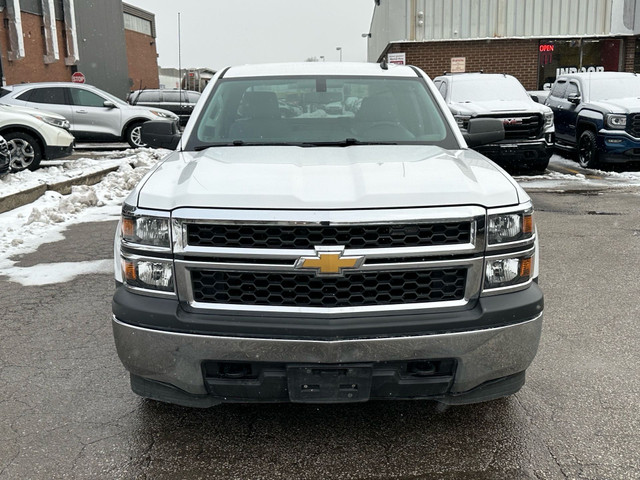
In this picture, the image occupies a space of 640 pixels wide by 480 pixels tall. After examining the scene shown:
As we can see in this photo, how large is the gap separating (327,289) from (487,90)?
12078mm

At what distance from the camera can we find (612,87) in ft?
45.7

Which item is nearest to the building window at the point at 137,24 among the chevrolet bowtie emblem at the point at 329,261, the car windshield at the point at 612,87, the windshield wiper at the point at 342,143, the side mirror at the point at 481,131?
the car windshield at the point at 612,87

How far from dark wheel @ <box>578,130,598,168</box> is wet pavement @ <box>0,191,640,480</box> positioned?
9.12 meters

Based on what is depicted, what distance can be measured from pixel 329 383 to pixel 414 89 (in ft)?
8.23

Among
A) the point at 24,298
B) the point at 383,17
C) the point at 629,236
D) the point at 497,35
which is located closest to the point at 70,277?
the point at 24,298

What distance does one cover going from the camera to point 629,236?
7402 millimetres

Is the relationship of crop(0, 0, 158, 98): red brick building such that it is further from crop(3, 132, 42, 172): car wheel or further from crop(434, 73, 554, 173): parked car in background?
crop(434, 73, 554, 173): parked car in background

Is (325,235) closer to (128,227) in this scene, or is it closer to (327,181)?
(327,181)

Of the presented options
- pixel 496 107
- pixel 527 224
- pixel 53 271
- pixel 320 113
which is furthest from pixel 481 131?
pixel 496 107

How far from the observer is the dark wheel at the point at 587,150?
509 inches

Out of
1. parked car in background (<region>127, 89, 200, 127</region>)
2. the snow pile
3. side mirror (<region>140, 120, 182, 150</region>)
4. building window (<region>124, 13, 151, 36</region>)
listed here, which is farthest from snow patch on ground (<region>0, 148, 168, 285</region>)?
building window (<region>124, 13, 151, 36</region>)

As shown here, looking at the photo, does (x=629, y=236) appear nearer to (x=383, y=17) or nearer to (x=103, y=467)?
(x=103, y=467)

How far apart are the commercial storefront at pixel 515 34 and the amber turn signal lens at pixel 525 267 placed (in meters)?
22.3

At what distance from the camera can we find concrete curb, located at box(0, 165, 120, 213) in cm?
892
